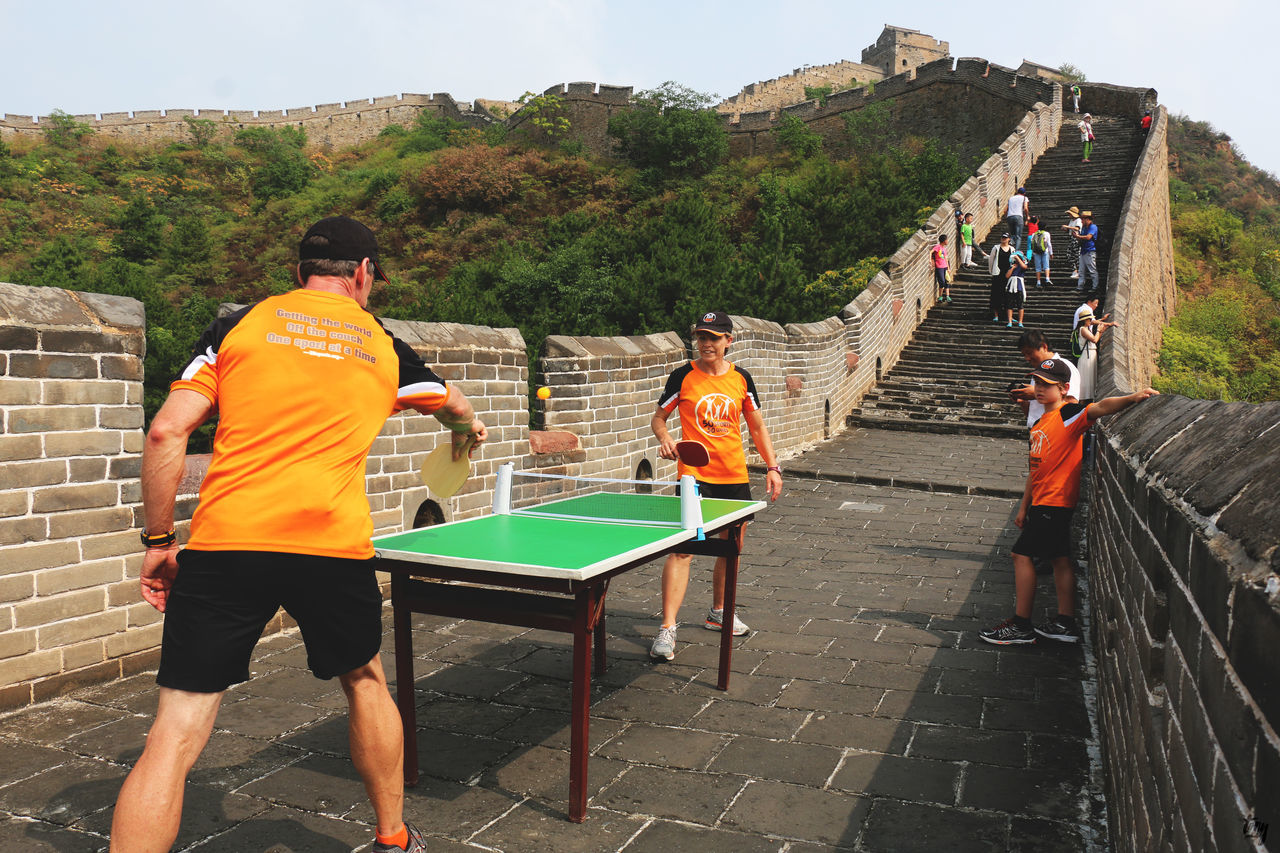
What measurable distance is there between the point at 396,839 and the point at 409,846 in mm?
58

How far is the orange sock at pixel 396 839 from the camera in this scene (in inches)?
111

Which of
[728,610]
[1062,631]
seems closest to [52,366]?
[728,610]

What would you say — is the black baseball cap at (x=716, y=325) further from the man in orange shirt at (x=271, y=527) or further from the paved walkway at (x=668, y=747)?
the man in orange shirt at (x=271, y=527)

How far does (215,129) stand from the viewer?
69.1 metres

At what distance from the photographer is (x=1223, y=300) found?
93.7 feet

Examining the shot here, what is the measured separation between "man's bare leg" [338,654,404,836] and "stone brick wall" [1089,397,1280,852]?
1964 mm

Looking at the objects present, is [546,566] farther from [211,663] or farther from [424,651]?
[424,651]

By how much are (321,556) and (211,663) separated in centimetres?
38

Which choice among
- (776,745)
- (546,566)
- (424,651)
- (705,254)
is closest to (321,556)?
(546,566)

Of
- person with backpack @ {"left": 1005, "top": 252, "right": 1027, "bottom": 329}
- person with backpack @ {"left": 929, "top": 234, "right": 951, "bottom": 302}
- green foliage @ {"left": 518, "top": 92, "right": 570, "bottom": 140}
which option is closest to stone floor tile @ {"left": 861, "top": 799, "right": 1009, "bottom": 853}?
person with backpack @ {"left": 1005, "top": 252, "right": 1027, "bottom": 329}

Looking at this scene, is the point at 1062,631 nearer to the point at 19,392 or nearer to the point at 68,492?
the point at 68,492

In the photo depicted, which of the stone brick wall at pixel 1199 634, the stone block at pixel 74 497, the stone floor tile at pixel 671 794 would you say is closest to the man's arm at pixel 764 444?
the stone floor tile at pixel 671 794

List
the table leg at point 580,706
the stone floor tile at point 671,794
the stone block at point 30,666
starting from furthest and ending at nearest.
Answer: the stone block at point 30,666 < the stone floor tile at point 671,794 < the table leg at point 580,706

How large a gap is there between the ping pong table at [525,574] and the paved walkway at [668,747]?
1.14 feet
